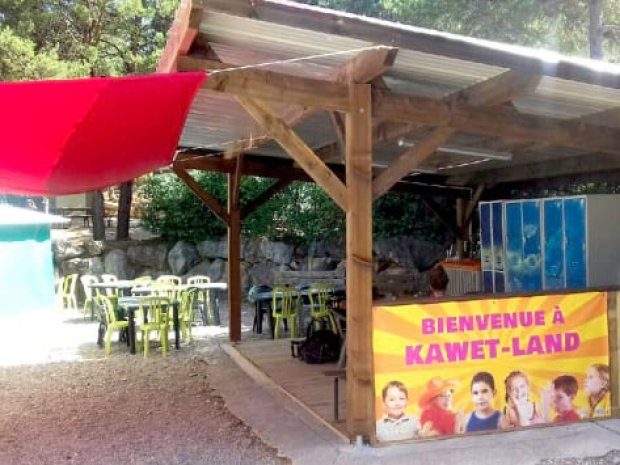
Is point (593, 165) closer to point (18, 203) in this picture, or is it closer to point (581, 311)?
point (581, 311)

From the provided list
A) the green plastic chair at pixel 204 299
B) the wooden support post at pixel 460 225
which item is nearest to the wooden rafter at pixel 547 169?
the wooden support post at pixel 460 225

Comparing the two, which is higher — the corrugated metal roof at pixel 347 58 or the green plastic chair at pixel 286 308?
the corrugated metal roof at pixel 347 58

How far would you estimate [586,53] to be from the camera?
1204cm

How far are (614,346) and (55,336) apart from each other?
733 centimetres

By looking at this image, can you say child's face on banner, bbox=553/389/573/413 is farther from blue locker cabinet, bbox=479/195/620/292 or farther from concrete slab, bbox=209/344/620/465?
blue locker cabinet, bbox=479/195/620/292

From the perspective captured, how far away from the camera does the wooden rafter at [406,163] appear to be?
4.13 m

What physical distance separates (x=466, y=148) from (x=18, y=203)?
12256 mm

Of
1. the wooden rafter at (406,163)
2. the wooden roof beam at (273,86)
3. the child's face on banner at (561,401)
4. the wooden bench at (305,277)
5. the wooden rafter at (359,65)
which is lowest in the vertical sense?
the child's face on banner at (561,401)

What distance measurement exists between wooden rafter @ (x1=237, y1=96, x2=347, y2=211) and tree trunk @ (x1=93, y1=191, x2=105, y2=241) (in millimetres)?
10412

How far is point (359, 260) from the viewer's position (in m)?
4.02

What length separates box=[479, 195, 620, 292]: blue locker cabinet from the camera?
717 centimetres

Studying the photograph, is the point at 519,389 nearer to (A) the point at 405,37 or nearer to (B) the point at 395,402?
(B) the point at 395,402

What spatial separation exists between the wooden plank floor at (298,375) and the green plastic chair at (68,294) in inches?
187

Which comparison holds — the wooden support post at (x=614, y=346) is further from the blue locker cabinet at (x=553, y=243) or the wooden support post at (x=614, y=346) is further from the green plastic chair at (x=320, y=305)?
the green plastic chair at (x=320, y=305)
